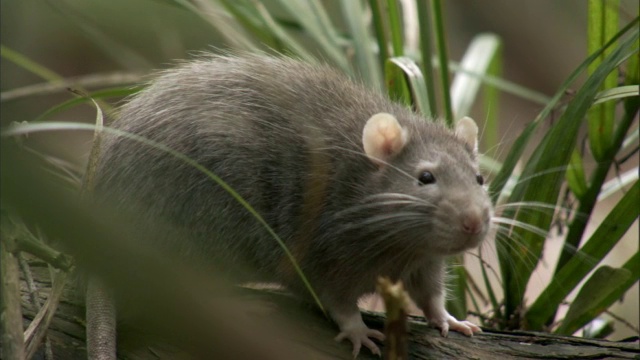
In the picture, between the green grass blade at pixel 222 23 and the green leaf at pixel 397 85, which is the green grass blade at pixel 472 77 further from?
the green grass blade at pixel 222 23

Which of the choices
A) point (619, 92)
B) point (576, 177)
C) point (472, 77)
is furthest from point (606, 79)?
point (472, 77)

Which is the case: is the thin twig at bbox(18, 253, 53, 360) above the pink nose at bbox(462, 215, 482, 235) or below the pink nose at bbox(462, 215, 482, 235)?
below

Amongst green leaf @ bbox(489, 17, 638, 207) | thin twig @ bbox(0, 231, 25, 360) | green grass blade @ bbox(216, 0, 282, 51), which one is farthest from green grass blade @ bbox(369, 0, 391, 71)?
thin twig @ bbox(0, 231, 25, 360)

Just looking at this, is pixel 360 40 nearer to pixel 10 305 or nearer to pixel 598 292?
pixel 598 292

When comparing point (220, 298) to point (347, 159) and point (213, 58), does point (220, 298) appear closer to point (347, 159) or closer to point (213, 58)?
point (347, 159)

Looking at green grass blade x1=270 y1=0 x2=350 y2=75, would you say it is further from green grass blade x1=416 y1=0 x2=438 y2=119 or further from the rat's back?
the rat's back

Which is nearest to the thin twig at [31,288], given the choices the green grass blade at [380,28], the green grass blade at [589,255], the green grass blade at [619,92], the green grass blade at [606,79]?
the green grass blade at [380,28]
